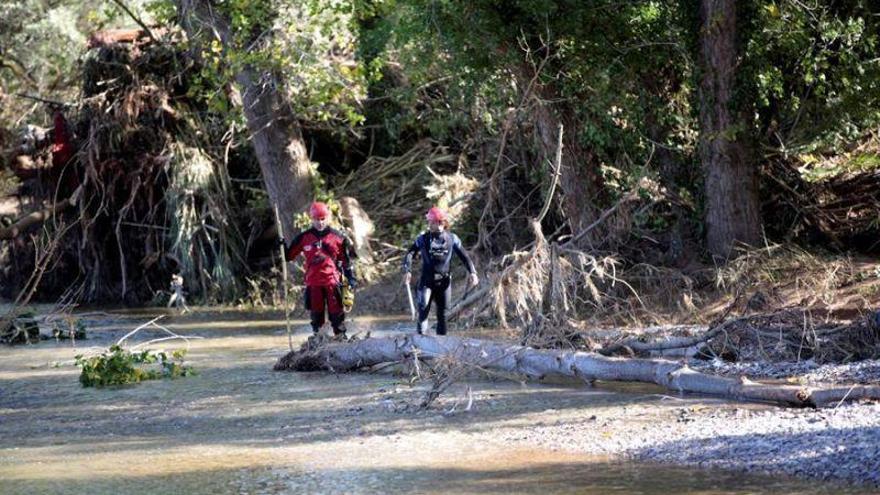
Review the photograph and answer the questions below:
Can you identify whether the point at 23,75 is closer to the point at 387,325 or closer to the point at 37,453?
the point at 387,325

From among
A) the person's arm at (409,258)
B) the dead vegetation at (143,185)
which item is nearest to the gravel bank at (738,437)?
the person's arm at (409,258)

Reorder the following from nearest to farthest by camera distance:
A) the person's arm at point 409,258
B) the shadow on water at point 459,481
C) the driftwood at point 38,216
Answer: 1. the shadow on water at point 459,481
2. the person's arm at point 409,258
3. the driftwood at point 38,216

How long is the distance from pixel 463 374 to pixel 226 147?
14.0 metres

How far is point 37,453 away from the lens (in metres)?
11.3

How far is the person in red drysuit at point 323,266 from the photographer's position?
54.3ft

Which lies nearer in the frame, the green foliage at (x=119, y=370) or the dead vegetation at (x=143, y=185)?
the green foliage at (x=119, y=370)

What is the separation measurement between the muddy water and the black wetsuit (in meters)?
1.55

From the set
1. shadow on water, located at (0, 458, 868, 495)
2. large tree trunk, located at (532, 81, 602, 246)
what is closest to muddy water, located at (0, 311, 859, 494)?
shadow on water, located at (0, 458, 868, 495)

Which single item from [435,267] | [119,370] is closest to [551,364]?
[435,267]

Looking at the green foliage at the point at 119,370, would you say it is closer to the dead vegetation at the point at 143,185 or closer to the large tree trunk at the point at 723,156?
the large tree trunk at the point at 723,156

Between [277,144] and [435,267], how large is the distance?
9.21 m

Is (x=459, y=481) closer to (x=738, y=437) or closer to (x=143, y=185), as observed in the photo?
(x=738, y=437)

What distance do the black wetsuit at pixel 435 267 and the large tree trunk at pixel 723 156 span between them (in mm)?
4937

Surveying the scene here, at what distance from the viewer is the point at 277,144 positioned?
982 inches
